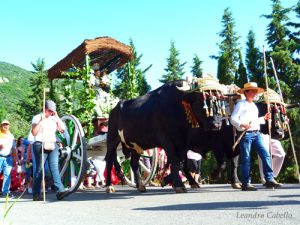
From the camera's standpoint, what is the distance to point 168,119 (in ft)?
25.0

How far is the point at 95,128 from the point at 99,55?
193 centimetres

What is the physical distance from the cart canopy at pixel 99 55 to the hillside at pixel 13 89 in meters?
29.2

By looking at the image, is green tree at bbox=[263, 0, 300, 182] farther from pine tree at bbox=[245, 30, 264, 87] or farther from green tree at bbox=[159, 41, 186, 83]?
green tree at bbox=[159, 41, 186, 83]

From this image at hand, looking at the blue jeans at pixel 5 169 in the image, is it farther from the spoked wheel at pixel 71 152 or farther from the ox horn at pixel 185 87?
the ox horn at pixel 185 87

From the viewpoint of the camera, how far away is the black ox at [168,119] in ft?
23.5

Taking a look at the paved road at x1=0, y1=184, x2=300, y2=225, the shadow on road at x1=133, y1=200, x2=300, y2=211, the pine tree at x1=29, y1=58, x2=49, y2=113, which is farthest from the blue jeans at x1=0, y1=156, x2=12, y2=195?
the pine tree at x1=29, y1=58, x2=49, y2=113

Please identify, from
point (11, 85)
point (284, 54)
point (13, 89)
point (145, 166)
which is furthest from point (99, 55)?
point (11, 85)

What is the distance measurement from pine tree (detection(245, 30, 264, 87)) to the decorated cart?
62.7ft

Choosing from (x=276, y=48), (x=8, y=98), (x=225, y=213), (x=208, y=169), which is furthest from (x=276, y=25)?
(x=8, y=98)

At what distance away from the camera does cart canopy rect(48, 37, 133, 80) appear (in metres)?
10.0

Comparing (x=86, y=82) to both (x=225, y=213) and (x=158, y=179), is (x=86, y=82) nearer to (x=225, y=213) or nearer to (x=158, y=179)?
(x=158, y=179)

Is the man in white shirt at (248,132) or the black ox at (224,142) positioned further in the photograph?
the black ox at (224,142)

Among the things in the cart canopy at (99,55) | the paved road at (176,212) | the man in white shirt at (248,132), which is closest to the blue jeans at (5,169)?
the cart canopy at (99,55)

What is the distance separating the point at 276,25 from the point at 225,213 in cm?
2720
